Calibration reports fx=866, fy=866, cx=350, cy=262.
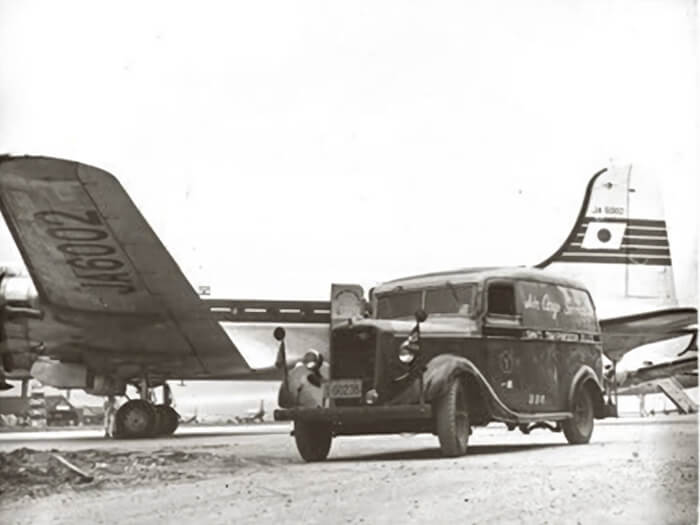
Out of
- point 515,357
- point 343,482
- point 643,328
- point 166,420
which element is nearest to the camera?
point 343,482

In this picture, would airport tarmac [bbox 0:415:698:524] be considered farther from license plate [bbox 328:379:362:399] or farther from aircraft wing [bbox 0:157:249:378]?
aircraft wing [bbox 0:157:249:378]

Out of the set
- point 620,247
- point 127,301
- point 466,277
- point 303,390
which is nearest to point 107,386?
point 127,301

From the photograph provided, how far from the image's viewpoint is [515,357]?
320 cm


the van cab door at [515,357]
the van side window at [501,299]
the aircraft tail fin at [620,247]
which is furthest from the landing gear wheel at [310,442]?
the aircraft tail fin at [620,247]

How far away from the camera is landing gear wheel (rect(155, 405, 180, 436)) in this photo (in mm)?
3086

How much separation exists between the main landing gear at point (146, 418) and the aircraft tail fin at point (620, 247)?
4.88 feet

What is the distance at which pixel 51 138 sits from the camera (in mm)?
3027

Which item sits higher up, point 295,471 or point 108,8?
point 108,8

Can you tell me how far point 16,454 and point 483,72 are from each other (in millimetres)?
2227

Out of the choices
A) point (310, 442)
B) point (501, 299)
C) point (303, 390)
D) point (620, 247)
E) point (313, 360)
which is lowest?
point (310, 442)

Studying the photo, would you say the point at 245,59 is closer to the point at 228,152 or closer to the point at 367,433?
the point at 228,152

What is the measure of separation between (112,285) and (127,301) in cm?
8

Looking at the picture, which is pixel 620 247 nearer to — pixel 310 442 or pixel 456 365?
pixel 456 365

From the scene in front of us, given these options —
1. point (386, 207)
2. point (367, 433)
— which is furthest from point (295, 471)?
point (386, 207)
